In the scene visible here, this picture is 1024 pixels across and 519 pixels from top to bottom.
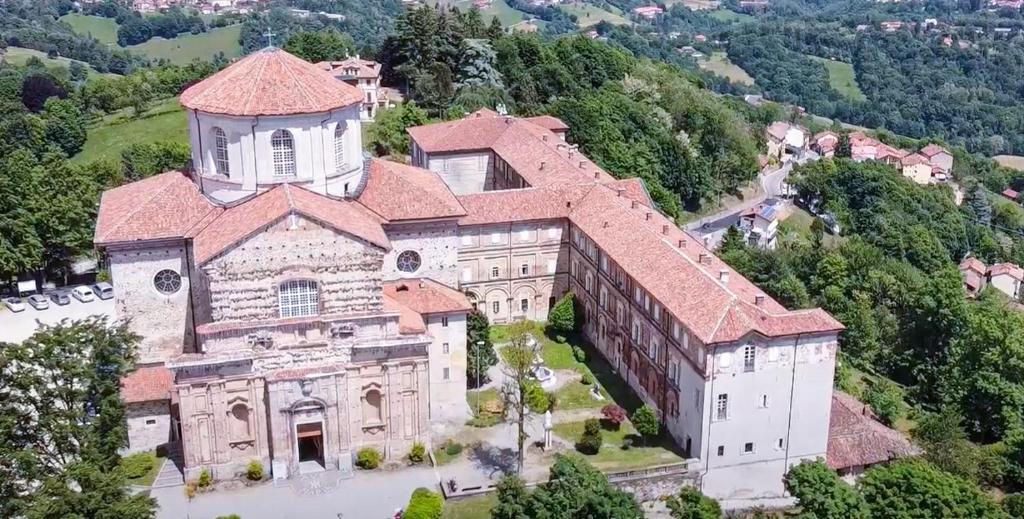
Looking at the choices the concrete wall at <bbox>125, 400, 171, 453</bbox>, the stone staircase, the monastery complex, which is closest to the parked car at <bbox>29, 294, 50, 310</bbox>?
the monastery complex

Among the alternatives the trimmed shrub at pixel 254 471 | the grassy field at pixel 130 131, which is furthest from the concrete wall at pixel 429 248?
the grassy field at pixel 130 131

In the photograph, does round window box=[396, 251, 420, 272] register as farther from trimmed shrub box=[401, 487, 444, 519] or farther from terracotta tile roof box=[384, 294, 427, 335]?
trimmed shrub box=[401, 487, 444, 519]

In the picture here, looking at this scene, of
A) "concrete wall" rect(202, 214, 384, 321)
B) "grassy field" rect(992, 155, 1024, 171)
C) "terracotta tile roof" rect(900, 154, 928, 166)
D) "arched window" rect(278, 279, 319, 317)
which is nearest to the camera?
"concrete wall" rect(202, 214, 384, 321)

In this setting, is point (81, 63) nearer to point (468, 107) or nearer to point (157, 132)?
point (157, 132)

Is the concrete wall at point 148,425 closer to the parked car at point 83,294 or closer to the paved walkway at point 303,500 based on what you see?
the paved walkway at point 303,500

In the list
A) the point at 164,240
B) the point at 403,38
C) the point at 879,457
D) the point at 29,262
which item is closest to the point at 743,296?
the point at 879,457

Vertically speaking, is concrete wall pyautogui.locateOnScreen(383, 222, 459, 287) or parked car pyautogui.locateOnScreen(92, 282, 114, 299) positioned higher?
concrete wall pyautogui.locateOnScreen(383, 222, 459, 287)

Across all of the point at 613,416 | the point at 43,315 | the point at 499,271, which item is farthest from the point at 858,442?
the point at 43,315
